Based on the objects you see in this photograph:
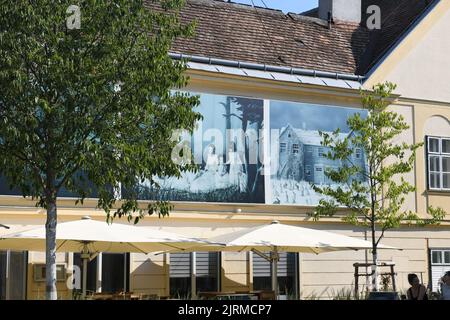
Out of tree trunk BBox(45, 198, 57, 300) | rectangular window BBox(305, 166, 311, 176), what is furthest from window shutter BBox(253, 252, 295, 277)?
tree trunk BBox(45, 198, 57, 300)

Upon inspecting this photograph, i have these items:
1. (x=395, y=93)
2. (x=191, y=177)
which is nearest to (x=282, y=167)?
(x=191, y=177)

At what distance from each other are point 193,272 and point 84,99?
31.0 feet

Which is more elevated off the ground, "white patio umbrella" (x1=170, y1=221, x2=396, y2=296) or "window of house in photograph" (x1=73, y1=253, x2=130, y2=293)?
"white patio umbrella" (x1=170, y1=221, x2=396, y2=296)

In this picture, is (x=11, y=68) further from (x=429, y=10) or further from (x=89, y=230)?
(x=429, y=10)

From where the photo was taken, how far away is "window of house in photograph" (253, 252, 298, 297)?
2464 centimetres

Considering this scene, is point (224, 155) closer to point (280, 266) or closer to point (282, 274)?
point (280, 266)

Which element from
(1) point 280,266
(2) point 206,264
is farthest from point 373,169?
(2) point 206,264

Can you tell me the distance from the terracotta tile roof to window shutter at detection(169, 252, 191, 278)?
5404 mm

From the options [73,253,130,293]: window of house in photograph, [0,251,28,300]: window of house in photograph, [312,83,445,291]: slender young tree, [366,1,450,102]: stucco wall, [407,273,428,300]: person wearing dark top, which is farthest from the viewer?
[366,1,450,102]: stucco wall

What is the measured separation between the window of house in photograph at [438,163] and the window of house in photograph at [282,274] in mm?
5069

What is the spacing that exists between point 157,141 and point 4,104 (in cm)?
265

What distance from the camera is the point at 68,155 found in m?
15.1

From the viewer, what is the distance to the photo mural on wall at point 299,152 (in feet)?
80.9

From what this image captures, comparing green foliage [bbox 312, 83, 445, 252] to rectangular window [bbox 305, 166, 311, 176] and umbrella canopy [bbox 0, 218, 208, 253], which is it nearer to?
rectangular window [bbox 305, 166, 311, 176]
